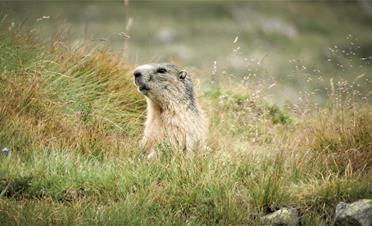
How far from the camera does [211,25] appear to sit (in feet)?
289

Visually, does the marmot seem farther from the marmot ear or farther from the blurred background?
the blurred background

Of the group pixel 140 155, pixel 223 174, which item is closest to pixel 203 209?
pixel 223 174

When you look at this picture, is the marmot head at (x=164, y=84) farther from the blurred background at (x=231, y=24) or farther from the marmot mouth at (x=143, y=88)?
the blurred background at (x=231, y=24)

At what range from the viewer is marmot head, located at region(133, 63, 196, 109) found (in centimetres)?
955

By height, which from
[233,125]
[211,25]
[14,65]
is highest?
[14,65]

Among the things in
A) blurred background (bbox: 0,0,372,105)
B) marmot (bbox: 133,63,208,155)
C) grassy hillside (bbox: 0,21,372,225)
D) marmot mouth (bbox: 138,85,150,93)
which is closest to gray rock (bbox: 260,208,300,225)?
grassy hillside (bbox: 0,21,372,225)

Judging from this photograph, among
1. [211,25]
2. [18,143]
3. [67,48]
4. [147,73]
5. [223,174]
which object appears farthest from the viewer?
[211,25]

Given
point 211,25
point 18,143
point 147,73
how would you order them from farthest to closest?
point 211,25 → point 147,73 → point 18,143

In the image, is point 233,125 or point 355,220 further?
point 233,125

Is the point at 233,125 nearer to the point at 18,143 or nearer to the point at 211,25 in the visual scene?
the point at 18,143

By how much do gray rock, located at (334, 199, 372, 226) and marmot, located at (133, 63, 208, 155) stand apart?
7.47ft

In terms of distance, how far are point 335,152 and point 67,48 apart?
3906 millimetres

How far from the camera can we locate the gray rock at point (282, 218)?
7.48 metres

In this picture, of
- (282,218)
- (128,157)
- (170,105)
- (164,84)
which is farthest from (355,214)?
(164,84)
